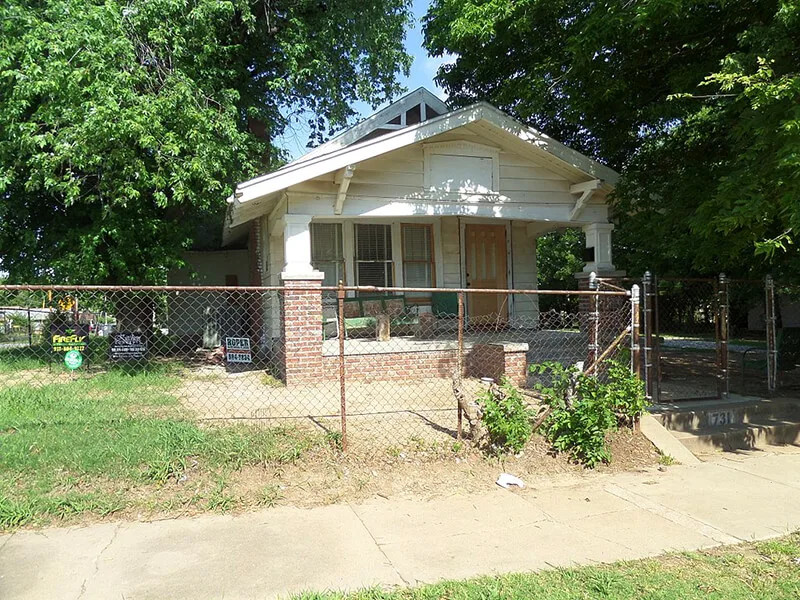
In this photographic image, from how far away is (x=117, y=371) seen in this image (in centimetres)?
927

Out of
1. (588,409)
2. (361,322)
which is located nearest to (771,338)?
(588,409)

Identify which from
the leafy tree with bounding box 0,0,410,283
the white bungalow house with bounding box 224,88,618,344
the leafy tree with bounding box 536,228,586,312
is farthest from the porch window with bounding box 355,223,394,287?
the leafy tree with bounding box 536,228,586,312

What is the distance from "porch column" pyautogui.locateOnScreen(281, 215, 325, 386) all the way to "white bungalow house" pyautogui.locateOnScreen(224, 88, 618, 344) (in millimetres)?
34

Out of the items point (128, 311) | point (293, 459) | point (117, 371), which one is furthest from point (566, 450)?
point (128, 311)

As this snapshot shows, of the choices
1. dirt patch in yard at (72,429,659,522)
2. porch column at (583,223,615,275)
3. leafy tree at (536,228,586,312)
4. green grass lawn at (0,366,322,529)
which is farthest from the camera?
leafy tree at (536,228,586,312)

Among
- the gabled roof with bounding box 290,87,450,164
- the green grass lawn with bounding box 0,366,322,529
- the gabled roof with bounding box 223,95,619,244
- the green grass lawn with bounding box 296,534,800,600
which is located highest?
the gabled roof with bounding box 290,87,450,164

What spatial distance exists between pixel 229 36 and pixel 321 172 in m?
5.79

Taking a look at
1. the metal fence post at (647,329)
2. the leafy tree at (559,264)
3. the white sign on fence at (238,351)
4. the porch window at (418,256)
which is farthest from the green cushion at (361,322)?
the leafy tree at (559,264)

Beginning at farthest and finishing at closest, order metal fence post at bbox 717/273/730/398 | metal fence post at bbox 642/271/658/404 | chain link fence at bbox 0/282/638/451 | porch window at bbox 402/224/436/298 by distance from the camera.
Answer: porch window at bbox 402/224/436/298 < metal fence post at bbox 717/273/730/398 < metal fence post at bbox 642/271/658/404 < chain link fence at bbox 0/282/638/451

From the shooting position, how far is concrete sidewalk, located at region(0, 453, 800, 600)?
11.1ft

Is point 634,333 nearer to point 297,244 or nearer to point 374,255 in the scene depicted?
point 297,244

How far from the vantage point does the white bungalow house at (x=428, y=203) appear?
8.28 m

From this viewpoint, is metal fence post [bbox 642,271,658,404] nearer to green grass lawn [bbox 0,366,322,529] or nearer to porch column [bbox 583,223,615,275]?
porch column [bbox 583,223,615,275]

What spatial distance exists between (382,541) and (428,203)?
608cm
